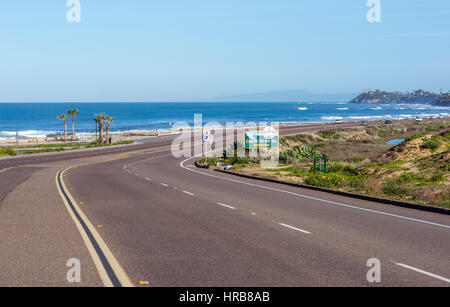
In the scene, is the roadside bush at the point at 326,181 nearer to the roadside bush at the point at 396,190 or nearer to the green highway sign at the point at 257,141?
the roadside bush at the point at 396,190

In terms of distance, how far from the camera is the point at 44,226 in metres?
11.6

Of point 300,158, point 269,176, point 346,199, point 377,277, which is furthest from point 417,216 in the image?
point 300,158

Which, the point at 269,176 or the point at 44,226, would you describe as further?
the point at 269,176

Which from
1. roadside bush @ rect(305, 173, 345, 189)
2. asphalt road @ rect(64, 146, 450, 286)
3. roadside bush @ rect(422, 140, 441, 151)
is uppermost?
roadside bush @ rect(422, 140, 441, 151)

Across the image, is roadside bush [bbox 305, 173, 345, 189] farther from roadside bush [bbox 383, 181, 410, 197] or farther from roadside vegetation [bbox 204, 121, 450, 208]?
roadside bush [bbox 383, 181, 410, 197]

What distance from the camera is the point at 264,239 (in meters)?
10.1

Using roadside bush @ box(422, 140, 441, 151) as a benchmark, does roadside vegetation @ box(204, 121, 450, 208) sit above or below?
below

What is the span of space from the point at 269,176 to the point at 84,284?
753 inches

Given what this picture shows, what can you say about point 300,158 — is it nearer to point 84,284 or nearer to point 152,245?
point 152,245

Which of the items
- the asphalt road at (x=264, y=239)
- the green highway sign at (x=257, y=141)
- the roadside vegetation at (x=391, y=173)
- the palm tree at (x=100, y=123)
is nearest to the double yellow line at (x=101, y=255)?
the asphalt road at (x=264, y=239)

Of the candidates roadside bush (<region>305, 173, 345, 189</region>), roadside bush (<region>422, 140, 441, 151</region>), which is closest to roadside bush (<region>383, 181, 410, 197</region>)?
roadside bush (<region>305, 173, 345, 189</region>)

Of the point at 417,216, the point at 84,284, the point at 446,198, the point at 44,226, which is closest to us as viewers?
the point at 84,284

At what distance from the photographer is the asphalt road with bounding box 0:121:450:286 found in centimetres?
734
